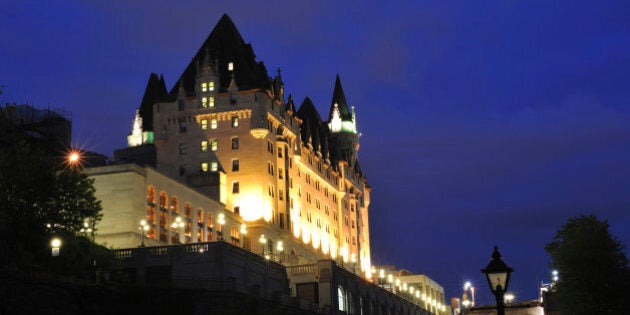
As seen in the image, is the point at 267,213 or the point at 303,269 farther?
the point at 267,213

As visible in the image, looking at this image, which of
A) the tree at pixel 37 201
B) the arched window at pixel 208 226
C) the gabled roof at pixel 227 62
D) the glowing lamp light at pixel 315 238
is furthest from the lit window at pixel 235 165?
the tree at pixel 37 201

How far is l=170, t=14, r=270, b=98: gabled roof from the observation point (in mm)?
144375

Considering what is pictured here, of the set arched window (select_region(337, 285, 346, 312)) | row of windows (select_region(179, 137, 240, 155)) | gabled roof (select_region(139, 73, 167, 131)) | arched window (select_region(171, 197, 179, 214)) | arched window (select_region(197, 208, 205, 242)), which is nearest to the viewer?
arched window (select_region(337, 285, 346, 312))

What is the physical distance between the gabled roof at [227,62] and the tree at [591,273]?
2656 inches

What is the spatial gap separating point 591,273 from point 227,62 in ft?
254

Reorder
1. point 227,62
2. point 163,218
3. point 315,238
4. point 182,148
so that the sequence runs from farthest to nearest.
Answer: point 315,238
point 227,62
point 182,148
point 163,218

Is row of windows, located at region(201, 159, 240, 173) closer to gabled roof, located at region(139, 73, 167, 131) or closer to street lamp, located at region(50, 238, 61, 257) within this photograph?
gabled roof, located at region(139, 73, 167, 131)

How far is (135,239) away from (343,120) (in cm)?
10360

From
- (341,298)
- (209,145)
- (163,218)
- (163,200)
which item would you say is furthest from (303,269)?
(209,145)

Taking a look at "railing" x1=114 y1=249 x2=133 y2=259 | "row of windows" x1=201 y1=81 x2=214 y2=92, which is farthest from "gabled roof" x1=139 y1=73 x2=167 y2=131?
"railing" x1=114 y1=249 x2=133 y2=259

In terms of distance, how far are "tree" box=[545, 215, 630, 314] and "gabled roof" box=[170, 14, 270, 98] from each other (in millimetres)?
67469

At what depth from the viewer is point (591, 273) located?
84875 millimetres

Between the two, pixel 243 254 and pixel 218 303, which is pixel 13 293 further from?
pixel 243 254

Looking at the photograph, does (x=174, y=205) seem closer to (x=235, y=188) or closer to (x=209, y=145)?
(x=235, y=188)
